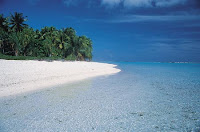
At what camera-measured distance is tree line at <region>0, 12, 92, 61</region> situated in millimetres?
32188

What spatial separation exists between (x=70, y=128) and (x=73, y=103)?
93.2 inches

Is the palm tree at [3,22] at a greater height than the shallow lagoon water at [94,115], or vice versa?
the palm tree at [3,22]

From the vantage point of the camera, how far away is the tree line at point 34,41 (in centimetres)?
3219

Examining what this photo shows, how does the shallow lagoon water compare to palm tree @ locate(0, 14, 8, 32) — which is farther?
palm tree @ locate(0, 14, 8, 32)

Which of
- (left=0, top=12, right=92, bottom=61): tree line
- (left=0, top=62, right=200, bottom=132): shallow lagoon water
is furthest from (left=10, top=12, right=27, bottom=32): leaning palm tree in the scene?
(left=0, top=62, right=200, bottom=132): shallow lagoon water

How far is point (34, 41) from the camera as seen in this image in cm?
3519

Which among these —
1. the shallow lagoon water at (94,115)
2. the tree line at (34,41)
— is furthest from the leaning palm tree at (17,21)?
the shallow lagoon water at (94,115)

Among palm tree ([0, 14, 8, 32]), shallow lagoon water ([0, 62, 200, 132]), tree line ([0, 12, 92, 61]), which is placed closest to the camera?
shallow lagoon water ([0, 62, 200, 132])

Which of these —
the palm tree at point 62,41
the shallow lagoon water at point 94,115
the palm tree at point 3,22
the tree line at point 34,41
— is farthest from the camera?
the palm tree at point 62,41

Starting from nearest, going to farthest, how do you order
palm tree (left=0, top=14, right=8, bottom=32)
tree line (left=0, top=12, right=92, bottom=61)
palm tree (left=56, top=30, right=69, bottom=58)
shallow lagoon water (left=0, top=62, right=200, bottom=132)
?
shallow lagoon water (left=0, top=62, right=200, bottom=132)
tree line (left=0, top=12, right=92, bottom=61)
palm tree (left=0, top=14, right=8, bottom=32)
palm tree (left=56, top=30, right=69, bottom=58)

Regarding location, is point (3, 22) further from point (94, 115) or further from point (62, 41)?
point (94, 115)

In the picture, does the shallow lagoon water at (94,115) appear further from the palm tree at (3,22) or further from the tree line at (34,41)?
the palm tree at (3,22)

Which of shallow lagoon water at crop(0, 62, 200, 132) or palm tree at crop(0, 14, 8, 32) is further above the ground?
palm tree at crop(0, 14, 8, 32)

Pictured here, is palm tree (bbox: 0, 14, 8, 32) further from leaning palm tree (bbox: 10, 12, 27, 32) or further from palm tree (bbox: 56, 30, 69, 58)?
palm tree (bbox: 56, 30, 69, 58)
